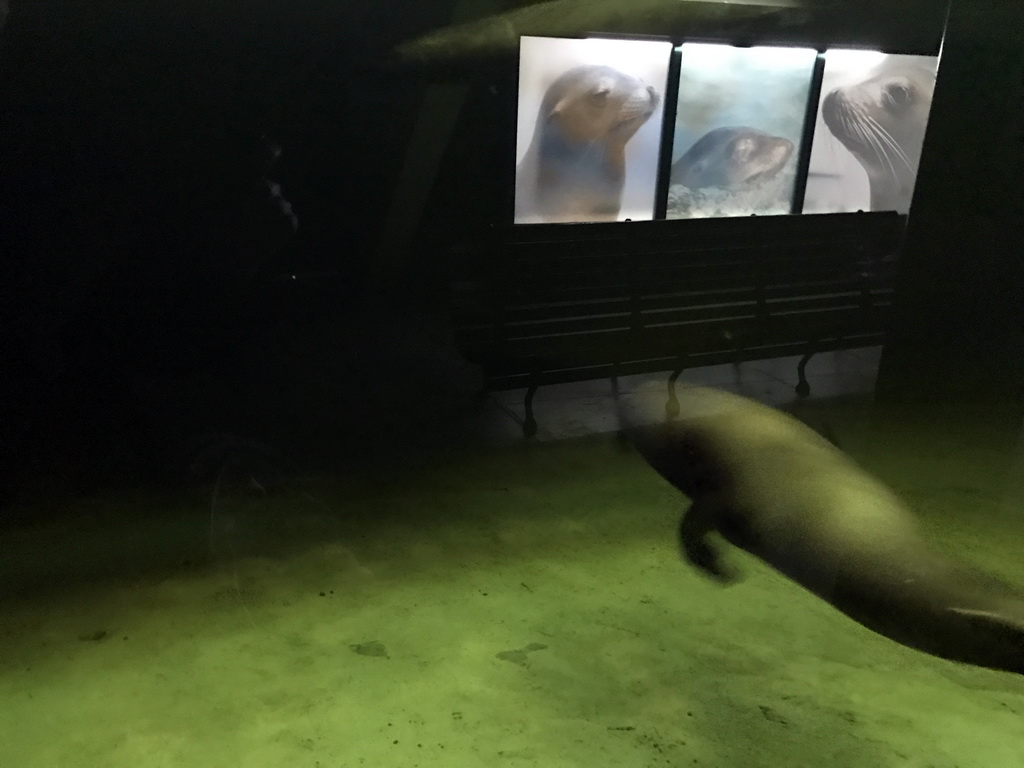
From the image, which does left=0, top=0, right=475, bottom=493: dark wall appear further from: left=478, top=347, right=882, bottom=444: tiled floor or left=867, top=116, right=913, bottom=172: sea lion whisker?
left=867, top=116, right=913, bottom=172: sea lion whisker

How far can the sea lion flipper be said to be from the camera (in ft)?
6.42

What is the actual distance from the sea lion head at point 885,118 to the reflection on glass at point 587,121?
0.53 metres

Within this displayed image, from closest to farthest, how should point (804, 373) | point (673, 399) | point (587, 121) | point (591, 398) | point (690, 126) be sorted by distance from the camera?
point (587, 121), point (690, 126), point (673, 399), point (591, 398), point (804, 373)

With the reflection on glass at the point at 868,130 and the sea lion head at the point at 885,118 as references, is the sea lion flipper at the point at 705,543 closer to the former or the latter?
the reflection on glass at the point at 868,130

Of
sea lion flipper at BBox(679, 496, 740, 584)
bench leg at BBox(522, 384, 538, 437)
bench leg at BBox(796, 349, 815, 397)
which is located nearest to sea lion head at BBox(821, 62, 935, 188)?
bench leg at BBox(796, 349, 815, 397)

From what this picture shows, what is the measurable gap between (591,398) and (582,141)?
36.2 inches

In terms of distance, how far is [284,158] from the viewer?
1990 mm

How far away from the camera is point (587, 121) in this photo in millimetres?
1846

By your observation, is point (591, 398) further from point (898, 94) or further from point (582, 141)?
point (898, 94)

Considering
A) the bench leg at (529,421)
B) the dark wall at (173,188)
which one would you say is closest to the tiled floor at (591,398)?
the bench leg at (529,421)

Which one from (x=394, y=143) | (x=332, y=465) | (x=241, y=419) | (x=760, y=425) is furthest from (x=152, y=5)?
(x=760, y=425)

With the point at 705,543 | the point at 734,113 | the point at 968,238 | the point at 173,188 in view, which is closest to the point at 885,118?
the point at 734,113

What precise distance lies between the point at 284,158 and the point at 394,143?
318mm

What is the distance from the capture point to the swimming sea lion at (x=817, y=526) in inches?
54.6
